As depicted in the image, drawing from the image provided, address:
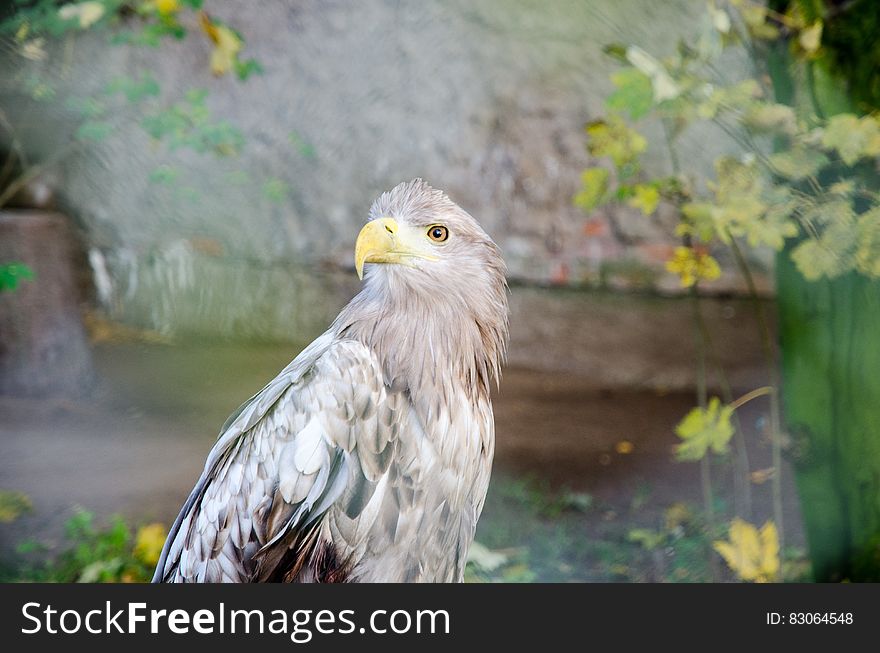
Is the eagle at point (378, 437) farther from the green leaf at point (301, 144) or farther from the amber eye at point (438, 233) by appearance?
the green leaf at point (301, 144)

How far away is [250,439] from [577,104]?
1.96 meters

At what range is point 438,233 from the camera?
1.48m

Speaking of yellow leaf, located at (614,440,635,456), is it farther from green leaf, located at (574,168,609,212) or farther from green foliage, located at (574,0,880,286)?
green leaf, located at (574,168,609,212)

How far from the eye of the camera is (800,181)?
2.03 metres

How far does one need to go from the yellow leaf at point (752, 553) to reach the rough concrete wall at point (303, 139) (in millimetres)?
1154

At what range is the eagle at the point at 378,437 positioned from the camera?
1396 mm

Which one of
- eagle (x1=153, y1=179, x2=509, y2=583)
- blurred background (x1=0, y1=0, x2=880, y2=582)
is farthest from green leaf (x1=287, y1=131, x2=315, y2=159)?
eagle (x1=153, y1=179, x2=509, y2=583)

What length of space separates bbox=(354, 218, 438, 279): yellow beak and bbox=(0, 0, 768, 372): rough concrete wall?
1425 mm

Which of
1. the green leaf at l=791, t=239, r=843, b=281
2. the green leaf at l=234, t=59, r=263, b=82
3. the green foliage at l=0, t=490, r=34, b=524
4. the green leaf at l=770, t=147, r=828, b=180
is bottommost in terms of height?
the green foliage at l=0, t=490, r=34, b=524

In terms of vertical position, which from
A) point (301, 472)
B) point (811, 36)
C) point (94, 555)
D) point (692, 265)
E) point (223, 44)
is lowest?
point (301, 472)

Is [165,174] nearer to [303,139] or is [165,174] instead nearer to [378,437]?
[303,139]

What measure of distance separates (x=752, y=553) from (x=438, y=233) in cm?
137

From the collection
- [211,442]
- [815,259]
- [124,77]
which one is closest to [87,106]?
[124,77]

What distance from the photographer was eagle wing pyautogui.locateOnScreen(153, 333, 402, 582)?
4.54 ft
